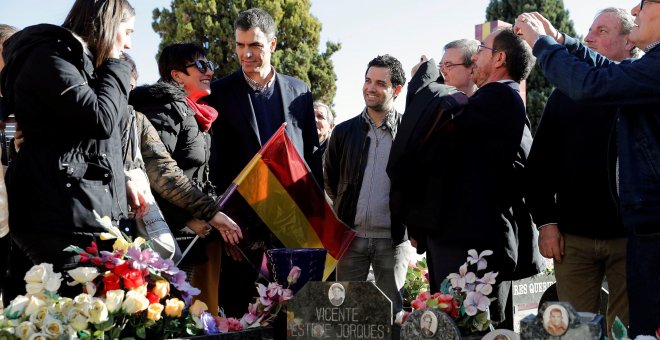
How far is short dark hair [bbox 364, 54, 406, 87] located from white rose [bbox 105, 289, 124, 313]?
303cm

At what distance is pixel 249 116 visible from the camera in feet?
15.4

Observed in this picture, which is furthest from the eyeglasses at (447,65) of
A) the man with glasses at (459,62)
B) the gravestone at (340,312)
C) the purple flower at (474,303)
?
the gravestone at (340,312)

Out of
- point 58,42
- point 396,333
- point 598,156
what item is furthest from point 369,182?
point 58,42

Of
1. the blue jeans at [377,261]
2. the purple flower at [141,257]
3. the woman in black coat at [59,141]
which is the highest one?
the woman in black coat at [59,141]

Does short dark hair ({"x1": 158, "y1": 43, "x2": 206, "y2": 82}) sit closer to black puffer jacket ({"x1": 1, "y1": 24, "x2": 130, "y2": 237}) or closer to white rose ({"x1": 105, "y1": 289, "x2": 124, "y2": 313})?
black puffer jacket ({"x1": 1, "y1": 24, "x2": 130, "y2": 237})

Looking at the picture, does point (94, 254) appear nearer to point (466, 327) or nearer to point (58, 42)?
point (58, 42)

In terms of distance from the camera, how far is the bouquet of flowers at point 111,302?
264cm

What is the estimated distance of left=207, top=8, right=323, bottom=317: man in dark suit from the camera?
4.63 metres

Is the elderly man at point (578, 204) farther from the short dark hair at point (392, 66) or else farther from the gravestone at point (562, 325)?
the short dark hair at point (392, 66)

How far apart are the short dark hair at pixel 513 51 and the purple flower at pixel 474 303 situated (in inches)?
63.7

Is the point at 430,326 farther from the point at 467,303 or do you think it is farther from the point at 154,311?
the point at 154,311

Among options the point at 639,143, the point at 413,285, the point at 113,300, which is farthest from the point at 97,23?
the point at 413,285

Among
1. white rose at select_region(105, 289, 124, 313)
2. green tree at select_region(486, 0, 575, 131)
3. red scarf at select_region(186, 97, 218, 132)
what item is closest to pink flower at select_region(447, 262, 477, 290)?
white rose at select_region(105, 289, 124, 313)

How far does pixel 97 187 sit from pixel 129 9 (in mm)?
792
